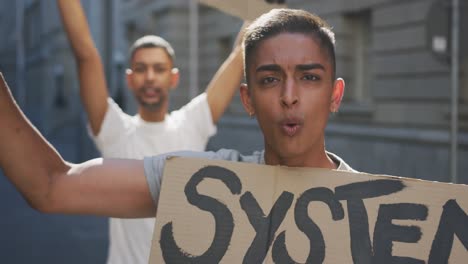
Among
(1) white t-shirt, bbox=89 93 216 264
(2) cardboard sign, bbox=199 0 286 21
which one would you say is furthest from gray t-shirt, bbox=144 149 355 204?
(1) white t-shirt, bbox=89 93 216 264

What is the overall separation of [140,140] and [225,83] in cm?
51

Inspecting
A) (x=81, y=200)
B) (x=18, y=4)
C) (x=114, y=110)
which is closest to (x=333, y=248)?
(x=81, y=200)

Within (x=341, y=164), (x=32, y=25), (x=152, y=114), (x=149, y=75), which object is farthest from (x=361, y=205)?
(x=32, y=25)

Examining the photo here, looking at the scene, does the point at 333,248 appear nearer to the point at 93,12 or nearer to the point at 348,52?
the point at 348,52

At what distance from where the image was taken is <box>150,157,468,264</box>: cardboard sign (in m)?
1.95

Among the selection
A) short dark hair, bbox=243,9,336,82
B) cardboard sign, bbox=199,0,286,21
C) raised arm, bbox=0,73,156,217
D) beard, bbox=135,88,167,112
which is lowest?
raised arm, bbox=0,73,156,217

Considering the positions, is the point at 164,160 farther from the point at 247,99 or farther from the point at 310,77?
the point at 310,77

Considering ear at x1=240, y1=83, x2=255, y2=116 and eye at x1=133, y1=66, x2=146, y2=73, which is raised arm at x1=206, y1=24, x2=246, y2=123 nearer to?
eye at x1=133, y1=66, x2=146, y2=73

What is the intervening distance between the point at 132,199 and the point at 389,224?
27.2 inches

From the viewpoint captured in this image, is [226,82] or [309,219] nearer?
[309,219]

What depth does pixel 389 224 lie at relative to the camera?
6.46 feet

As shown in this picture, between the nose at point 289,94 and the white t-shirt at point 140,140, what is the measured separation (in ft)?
5.27

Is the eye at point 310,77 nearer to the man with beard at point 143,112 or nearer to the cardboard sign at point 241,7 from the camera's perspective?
the cardboard sign at point 241,7

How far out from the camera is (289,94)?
191 centimetres
